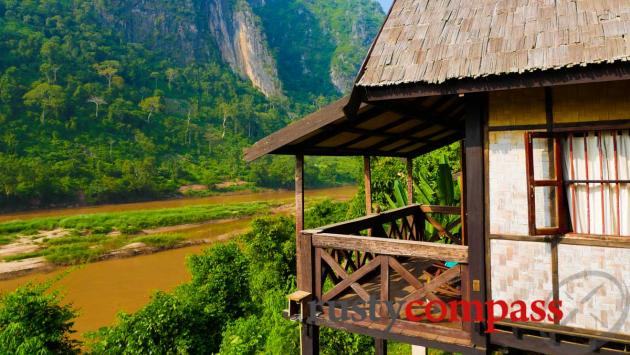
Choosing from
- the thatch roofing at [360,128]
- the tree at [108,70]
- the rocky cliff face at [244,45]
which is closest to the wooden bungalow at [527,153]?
the thatch roofing at [360,128]

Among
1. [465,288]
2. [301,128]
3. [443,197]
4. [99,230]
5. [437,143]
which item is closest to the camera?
[465,288]

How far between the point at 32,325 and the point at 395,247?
26.4 ft

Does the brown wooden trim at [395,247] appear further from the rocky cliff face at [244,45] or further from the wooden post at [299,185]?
the rocky cliff face at [244,45]

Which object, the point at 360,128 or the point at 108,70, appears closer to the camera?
the point at 360,128

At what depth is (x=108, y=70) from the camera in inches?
2788

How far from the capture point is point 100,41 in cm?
8256

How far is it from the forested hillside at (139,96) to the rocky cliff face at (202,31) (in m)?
0.28

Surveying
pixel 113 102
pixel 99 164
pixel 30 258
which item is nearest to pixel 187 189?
pixel 99 164

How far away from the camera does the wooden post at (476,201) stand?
3.69 m

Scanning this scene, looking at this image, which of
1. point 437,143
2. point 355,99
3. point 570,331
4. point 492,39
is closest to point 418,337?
point 570,331

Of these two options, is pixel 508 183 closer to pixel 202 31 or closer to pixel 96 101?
pixel 96 101

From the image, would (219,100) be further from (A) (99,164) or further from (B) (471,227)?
(B) (471,227)

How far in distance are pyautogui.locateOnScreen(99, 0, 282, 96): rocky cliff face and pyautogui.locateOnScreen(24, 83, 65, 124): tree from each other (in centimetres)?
4292

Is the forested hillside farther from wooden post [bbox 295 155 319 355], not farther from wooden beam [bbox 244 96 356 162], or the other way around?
wooden post [bbox 295 155 319 355]
